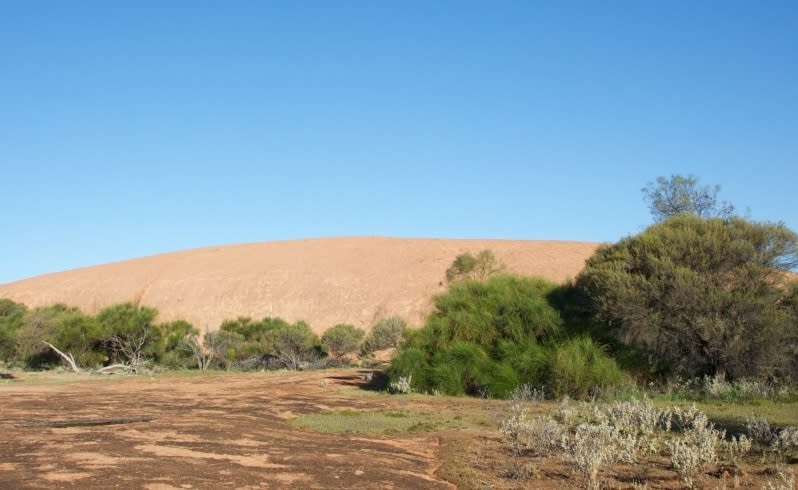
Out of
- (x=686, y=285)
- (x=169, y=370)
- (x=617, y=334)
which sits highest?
(x=686, y=285)

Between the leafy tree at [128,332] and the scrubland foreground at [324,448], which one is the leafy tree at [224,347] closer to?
the leafy tree at [128,332]

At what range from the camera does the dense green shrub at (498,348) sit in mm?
17156

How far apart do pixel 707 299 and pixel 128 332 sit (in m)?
25.9

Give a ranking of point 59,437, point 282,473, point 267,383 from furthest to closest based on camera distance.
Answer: point 267,383 → point 59,437 → point 282,473

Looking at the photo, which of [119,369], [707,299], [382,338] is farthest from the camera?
[382,338]

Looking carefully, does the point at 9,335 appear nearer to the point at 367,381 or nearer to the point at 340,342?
the point at 340,342

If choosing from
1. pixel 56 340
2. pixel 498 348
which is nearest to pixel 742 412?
pixel 498 348

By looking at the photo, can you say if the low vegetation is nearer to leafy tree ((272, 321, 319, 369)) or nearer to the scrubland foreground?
the scrubland foreground

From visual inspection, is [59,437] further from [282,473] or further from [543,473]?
[543,473]

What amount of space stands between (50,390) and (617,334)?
52.2 feet

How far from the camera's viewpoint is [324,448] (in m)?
10.3

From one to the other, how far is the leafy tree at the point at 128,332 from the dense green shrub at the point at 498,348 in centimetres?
1779

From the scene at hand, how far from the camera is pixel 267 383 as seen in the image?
24.0m

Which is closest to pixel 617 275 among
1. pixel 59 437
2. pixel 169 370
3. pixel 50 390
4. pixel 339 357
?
pixel 59 437
